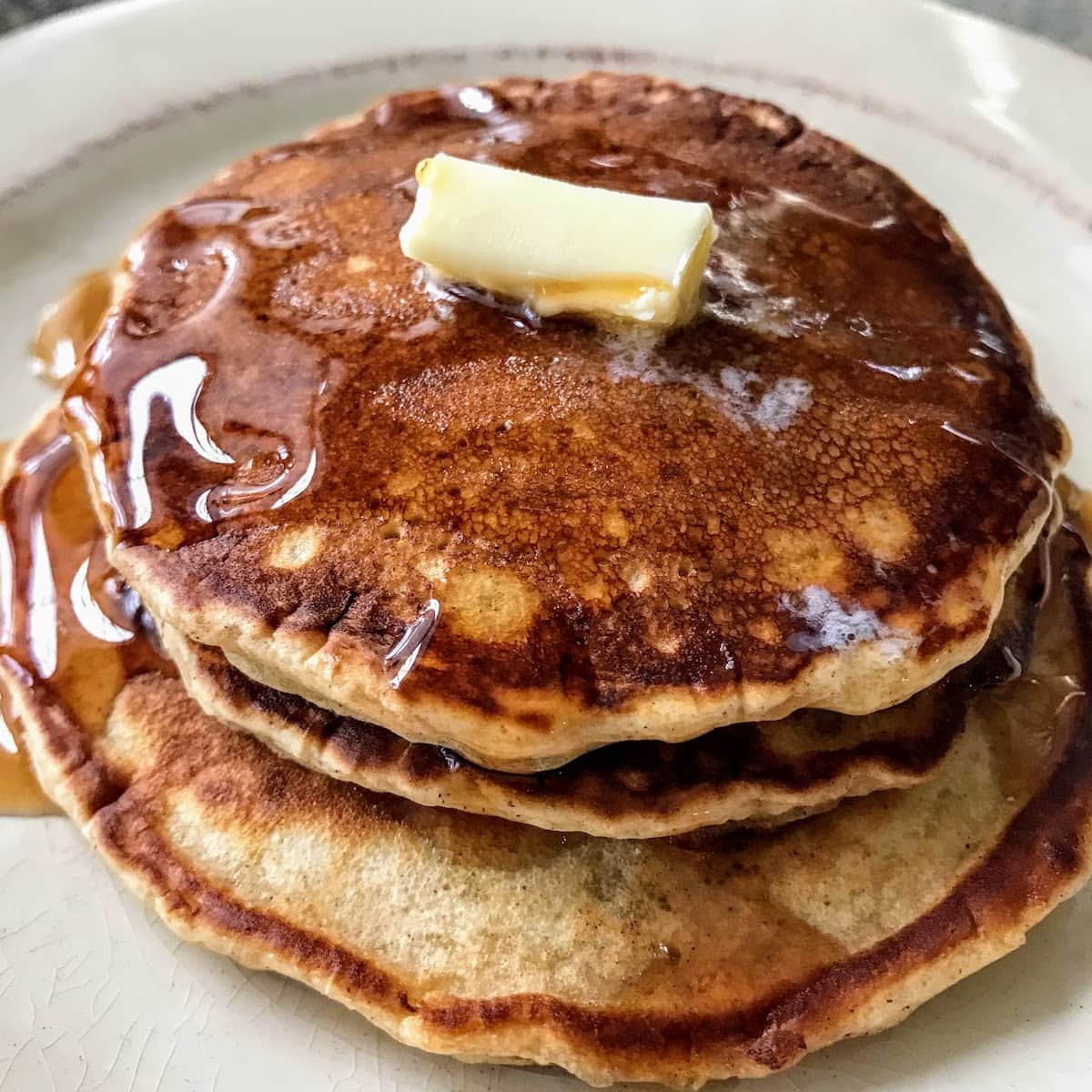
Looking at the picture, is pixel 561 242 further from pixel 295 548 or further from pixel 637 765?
pixel 637 765

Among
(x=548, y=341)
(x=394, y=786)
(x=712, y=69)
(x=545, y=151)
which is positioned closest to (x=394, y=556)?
(x=394, y=786)

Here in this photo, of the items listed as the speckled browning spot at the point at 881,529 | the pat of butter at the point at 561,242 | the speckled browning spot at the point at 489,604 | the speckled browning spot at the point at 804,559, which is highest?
the pat of butter at the point at 561,242

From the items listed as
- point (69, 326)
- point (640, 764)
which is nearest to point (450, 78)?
point (69, 326)

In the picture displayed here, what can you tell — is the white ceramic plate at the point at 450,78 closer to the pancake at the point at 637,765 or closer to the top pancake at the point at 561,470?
the pancake at the point at 637,765

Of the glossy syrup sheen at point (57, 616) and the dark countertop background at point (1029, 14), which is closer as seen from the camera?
the glossy syrup sheen at point (57, 616)

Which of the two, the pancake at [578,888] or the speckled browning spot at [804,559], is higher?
the speckled browning spot at [804,559]

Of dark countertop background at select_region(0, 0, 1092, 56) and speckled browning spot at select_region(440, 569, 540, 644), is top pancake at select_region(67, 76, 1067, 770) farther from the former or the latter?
dark countertop background at select_region(0, 0, 1092, 56)

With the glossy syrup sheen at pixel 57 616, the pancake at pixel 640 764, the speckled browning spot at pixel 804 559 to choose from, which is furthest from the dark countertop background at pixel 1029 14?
the speckled browning spot at pixel 804 559
